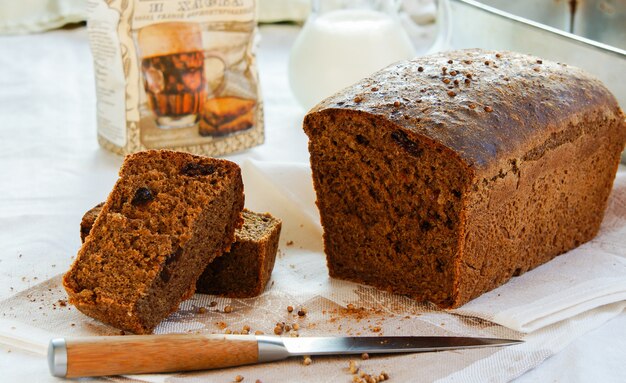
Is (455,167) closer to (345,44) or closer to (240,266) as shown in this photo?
(240,266)

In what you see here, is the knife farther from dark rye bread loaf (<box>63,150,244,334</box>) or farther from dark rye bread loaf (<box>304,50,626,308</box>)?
dark rye bread loaf (<box>304,50,626,308</box>)

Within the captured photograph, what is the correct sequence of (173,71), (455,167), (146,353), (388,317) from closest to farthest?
(146,353) → (455,167) → (388,317) → (173,71)

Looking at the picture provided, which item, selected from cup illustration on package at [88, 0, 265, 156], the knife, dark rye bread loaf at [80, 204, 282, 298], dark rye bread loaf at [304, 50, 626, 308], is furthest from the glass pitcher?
the knife

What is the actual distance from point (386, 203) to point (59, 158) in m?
1.48

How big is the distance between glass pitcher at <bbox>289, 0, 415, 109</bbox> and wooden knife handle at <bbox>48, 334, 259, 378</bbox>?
1.47 meters

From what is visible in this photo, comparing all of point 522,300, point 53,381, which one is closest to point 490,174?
point 522,300

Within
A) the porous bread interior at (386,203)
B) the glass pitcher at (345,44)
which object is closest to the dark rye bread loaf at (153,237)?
the porous bread interior at (386,203)

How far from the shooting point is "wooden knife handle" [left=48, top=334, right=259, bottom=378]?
1764mm

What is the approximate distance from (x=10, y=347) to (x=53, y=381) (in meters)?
0.22

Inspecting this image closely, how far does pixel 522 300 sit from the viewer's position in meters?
2.16

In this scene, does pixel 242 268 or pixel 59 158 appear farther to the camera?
pixel 59 158

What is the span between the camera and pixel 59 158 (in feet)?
10.3

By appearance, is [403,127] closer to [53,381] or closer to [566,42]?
[53,381]

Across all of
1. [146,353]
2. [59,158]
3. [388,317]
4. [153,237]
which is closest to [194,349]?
[146,353]
